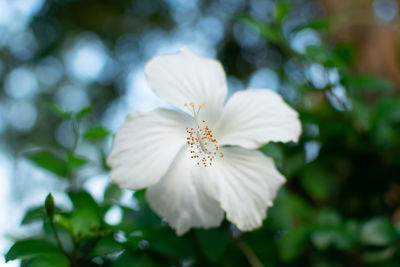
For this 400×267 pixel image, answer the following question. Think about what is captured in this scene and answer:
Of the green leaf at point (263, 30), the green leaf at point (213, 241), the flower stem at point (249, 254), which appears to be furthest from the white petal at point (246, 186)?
the green leaf at point (263, 30)

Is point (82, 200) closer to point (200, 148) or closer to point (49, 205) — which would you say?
point (49, 205)

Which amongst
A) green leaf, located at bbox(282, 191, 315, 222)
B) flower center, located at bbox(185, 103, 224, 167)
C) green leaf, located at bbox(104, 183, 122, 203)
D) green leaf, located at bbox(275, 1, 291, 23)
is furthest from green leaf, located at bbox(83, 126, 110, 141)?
green leaf, located at bbox(275, 1, 291, 23)

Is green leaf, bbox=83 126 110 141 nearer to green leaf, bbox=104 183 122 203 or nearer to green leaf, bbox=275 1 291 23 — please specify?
green leaf, bbox=104 183 122 203

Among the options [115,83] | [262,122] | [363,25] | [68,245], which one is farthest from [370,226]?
[115,83]

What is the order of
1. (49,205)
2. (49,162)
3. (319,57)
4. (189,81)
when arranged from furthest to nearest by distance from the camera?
(319,57) → (49,162) → (189,81) → (49,205)

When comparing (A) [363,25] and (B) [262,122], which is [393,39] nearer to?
(A) [363,25]

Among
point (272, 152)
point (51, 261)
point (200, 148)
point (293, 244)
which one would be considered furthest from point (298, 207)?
point (51, 261)

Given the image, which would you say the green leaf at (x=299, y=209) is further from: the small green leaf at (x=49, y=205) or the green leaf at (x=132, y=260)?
the small green leaf at (x=49, y=205)
